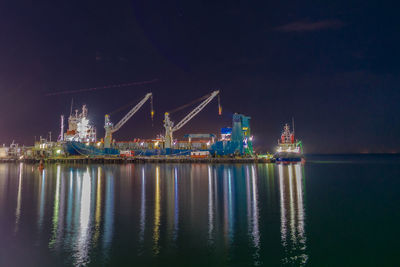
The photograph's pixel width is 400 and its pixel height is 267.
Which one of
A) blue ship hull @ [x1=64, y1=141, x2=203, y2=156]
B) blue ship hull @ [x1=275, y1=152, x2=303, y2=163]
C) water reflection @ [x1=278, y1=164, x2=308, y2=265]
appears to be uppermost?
blue ship hull @ [x1=64, y1=141, x2=203, y2=156]

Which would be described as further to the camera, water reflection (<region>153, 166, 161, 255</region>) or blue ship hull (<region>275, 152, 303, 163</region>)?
blue ship hull (<region>275, 152, 303, 163</region>)

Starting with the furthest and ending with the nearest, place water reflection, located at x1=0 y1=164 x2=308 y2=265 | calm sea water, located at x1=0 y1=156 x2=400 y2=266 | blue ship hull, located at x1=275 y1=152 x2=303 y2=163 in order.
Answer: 1. blue ship hull, located at x1=275 y1=152 x2=303 y2=163
2. water reflection, located at x1=0 y1=164 x2=308 y2=265
3. calm sea water, located at x1=0 y1=156 x2=400 y2=266

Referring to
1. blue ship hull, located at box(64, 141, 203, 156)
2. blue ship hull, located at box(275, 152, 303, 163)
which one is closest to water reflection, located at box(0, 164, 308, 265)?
blue ship hull, located at box(275, 152, 303, 163)

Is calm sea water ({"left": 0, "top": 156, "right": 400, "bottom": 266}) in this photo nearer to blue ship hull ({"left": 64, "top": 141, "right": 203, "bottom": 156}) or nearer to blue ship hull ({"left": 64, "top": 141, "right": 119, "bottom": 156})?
blue ship hull ({"left": 64, "top": 141, "right": 203, "bottom": 156})

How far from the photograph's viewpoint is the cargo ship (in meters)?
83.5

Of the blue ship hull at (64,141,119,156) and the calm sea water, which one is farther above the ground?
the blue ship hull at (64,141,119,156)

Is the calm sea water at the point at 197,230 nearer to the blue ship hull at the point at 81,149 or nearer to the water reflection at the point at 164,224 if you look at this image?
the water reflection at the point at 164,224

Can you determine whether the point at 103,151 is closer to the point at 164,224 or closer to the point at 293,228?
the point at 164,224

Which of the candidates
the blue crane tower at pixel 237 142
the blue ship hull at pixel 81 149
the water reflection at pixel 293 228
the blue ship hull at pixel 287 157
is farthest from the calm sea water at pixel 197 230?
the blue ship hull at pixel 81 149

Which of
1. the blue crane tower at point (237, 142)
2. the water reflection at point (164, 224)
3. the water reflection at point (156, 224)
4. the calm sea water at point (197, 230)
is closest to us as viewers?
the calm sea water at point (197, 230)

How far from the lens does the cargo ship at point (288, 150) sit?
8350cm

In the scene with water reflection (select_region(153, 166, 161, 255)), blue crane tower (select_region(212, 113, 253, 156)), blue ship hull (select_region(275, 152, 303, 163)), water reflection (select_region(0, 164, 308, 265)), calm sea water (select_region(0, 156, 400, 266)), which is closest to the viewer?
calm sea water (select_region(0, 156, 400, 266))

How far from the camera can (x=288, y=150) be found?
8544 centimetres

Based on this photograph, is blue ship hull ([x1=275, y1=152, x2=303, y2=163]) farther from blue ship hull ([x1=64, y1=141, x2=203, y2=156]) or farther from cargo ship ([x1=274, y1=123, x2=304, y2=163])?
blue ship hull ([x1=64, y1=141, x2=203, y2=156])
